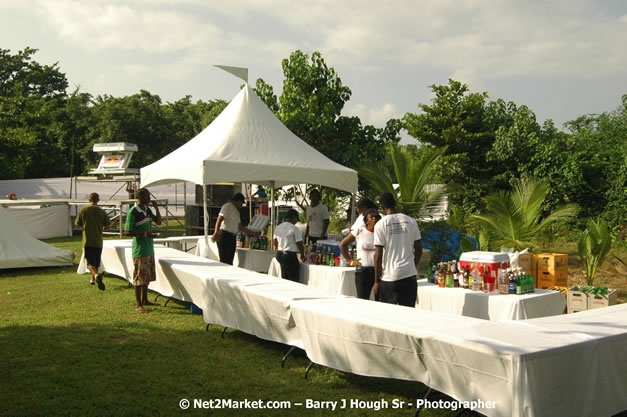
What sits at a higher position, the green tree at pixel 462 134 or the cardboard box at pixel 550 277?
the green tree at pixel 462 134

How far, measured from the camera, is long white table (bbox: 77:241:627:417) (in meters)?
3.18

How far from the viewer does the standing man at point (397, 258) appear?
209 inches

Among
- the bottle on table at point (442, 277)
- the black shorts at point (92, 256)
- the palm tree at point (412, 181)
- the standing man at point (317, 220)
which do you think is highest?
the palm tree at point (412, 181)

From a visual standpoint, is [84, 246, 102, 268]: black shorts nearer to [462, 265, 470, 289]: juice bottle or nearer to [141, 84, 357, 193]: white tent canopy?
[141, 84, 357, 193]: white tent canopy

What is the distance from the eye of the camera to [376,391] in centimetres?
444

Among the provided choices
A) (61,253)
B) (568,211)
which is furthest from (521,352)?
(61,253)

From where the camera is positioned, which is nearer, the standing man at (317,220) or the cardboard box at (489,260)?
the cardboard box at (489,260)

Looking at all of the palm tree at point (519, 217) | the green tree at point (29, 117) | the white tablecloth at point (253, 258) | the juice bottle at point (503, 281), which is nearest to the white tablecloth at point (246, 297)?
the juice bottle at point (503, 281)

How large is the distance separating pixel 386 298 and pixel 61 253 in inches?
332

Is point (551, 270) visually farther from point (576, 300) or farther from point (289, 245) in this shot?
point (289, 245)

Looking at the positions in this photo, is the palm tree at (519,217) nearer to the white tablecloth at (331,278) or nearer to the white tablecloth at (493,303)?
the white tablecloth at (331,278)

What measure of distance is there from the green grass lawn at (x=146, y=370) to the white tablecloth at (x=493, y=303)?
1357mm

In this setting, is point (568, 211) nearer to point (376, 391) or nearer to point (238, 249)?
point (238, 249)

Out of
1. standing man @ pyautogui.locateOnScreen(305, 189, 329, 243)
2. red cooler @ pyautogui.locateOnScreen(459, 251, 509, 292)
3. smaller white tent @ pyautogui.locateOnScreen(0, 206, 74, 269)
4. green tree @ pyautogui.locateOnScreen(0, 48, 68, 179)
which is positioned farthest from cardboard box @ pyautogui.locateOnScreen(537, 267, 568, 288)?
green tree @ pyautogui.locateOnScreen(0, 48, 68, 179)
